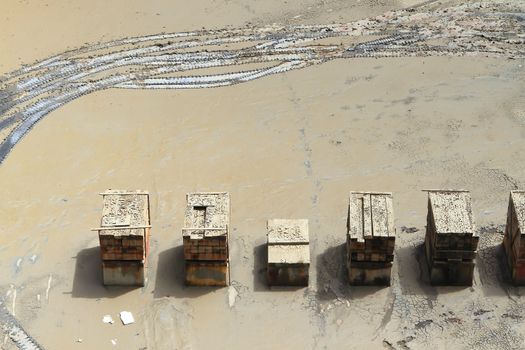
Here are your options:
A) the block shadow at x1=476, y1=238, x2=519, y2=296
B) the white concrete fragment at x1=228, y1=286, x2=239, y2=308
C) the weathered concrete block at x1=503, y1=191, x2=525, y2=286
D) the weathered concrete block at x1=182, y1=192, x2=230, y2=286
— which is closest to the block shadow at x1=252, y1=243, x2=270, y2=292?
the white concrete fragment at x1=228, y1=286, x2=239, y2=308

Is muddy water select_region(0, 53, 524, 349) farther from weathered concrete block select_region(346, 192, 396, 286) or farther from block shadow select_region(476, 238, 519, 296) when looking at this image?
weathered concrete block select_region(346, 192, 396, 286)

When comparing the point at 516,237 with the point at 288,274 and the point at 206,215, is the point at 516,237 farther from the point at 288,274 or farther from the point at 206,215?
the point at 206,215

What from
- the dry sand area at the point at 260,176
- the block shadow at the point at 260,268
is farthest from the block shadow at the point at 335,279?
the block shadow at the point at 260,268

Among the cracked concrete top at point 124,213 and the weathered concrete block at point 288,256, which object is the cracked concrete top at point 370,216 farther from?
the cracked concrete top at point 124,213

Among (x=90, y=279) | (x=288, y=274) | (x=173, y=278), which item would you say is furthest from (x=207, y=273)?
(x=90, y=279)

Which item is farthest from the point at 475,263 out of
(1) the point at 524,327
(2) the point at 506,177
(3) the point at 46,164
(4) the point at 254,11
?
(4) the point at 254,11

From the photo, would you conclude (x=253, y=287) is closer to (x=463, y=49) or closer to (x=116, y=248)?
(x=116, y=248)
